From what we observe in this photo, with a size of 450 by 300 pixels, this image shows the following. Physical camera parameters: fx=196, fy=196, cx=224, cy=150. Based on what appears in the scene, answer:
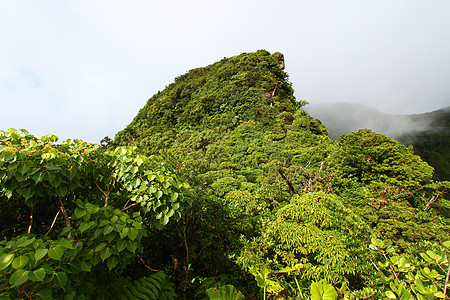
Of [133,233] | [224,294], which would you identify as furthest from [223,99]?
[133,233]

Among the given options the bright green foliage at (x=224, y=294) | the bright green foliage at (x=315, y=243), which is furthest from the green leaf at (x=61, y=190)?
the bright green foliage at (x=315, y=243)

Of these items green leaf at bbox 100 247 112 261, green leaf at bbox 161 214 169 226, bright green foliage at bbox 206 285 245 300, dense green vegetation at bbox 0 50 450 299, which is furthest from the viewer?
bright green foliage at bbox 206 285 245 300

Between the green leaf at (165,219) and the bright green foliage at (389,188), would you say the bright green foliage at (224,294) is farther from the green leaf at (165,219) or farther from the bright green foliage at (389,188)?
the bright green foliage at (389,188)

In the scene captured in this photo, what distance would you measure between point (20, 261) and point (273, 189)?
7081mm

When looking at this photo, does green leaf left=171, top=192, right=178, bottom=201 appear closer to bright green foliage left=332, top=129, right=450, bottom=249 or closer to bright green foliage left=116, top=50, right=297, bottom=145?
bright green foliage left=332, top=129, right=450, bottom=249

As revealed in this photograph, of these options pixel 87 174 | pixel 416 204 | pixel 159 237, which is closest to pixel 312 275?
pixel 159 237

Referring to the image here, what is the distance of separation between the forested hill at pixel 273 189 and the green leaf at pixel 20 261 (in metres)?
1.59

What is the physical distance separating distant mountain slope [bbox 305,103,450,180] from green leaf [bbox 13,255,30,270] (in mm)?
38044

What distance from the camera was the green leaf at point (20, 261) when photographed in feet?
3.66

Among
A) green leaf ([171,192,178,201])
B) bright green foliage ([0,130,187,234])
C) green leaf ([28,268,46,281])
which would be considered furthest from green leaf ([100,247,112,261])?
green leaf ([171,192,178,201])

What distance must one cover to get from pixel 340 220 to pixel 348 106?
11089 cm

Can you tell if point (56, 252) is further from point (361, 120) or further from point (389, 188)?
point (361, 120)

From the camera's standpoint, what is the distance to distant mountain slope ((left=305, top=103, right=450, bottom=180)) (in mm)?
33719

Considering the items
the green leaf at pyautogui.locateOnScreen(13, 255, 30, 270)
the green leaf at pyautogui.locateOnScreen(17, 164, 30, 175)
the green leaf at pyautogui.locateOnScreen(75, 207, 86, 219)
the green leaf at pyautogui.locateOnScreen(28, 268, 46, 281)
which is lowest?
the green leaf at pyautogui.locateOnScreen(28, 268, 46, 281)
